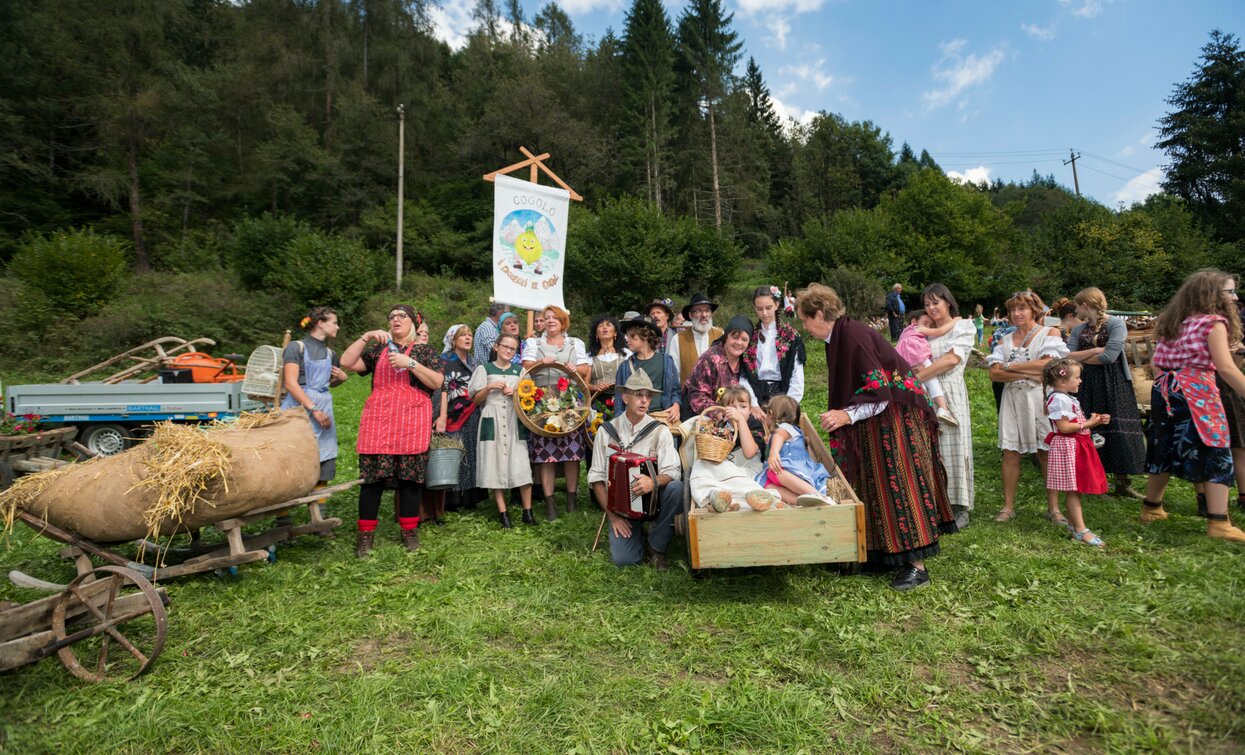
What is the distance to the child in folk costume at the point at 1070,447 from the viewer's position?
5012 mm

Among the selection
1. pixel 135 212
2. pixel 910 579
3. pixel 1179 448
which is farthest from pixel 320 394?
pixel 135 212

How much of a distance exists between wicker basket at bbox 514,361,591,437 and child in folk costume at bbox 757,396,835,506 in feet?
6.32

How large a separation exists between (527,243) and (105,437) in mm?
7455

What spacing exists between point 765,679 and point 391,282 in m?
29.6

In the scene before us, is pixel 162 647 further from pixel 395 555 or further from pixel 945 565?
pixel 945 565

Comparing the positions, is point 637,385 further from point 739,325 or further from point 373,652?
point 373,652

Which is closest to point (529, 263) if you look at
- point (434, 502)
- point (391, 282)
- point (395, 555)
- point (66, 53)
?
point (434, 502)

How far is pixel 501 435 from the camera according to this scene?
237 inches

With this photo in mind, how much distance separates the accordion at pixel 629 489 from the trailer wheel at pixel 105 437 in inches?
350

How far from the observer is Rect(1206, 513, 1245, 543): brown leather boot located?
4.58 meters

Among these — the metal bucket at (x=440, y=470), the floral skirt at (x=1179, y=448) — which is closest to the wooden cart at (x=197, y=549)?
the metal bucket at (x=440, y=470)

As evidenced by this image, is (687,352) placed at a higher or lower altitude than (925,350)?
higher

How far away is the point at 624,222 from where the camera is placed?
2661cm

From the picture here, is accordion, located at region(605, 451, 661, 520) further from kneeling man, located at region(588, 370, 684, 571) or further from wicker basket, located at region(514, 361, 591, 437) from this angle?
wicker basket, located at region(514, 361, 591, 437)
